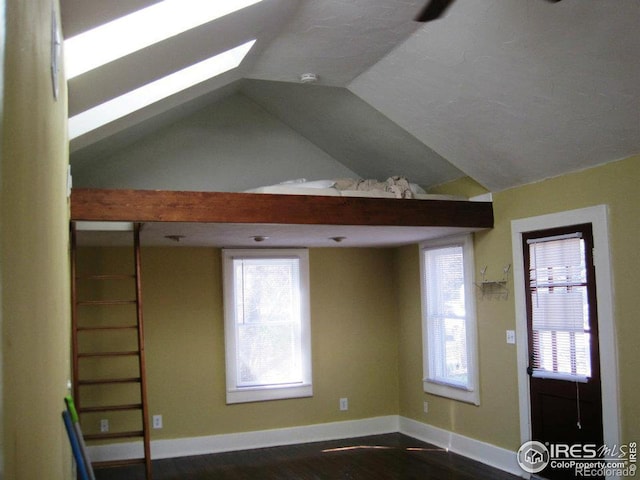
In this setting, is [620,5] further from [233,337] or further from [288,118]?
[233,337]

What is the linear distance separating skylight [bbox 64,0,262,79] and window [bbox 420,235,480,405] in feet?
11.6

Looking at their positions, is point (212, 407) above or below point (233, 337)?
below

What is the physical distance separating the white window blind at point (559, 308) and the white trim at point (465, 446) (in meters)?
0.82

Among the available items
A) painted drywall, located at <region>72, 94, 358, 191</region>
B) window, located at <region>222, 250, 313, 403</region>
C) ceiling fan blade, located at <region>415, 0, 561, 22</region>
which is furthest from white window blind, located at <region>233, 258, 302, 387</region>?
ceiling fan blade, located at <region>415, 0, 561, 22</region>

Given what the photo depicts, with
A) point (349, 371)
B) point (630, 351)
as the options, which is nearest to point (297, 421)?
point (349, 371)

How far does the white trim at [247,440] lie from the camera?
20.0 feet

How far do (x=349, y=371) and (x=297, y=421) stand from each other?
781 mm

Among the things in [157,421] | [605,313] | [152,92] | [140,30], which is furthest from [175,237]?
[605,313]

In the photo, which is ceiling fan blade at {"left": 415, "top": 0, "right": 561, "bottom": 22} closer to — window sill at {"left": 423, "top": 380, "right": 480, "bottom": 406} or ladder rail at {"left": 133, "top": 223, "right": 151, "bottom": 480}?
ladder rail at {"left": 133, "top": 223, "right": 151, "bottom": 480}

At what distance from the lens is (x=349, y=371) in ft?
23.1

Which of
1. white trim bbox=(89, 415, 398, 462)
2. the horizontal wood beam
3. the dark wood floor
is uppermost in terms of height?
the horizontal wood beam

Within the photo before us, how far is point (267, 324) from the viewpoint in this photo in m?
6.69

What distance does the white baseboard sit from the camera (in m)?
5.65

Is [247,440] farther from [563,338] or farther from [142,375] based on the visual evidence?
[563,338]
